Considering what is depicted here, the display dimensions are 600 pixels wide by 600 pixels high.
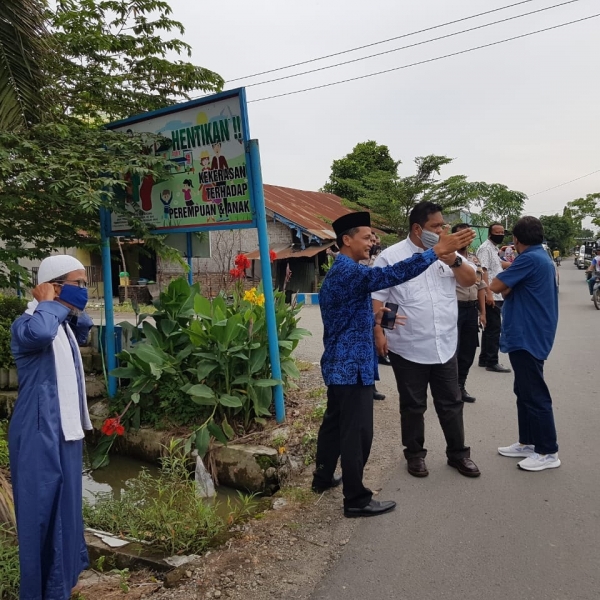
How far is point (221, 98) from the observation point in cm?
478

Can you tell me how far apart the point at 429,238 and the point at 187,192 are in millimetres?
2417

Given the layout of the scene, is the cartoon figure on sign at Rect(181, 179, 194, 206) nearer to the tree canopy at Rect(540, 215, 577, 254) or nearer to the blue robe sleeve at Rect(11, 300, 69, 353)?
the blue robe sleeve at Rect(11, 300, 69, 353)

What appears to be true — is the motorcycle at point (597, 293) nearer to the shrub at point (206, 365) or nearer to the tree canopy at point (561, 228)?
the shrub at point (206, 365)

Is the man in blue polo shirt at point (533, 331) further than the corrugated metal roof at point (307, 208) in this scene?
No

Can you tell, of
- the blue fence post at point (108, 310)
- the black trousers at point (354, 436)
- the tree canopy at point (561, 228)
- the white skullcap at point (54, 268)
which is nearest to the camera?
the white skullcap at point (54, 268)

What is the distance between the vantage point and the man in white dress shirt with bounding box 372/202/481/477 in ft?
12.8

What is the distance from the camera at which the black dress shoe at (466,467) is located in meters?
3.97

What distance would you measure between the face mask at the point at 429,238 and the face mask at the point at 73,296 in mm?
2228

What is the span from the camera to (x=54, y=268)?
2.80 metres

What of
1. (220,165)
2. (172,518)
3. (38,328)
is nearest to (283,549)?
(172,518)

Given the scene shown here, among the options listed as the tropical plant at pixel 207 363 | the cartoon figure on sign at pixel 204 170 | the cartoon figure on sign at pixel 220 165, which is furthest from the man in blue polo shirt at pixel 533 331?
the cartoon figure on sign at pixel 204 170

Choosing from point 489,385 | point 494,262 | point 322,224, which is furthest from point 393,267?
point 322,224

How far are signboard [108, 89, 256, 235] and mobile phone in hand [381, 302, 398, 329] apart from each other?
1.51 m

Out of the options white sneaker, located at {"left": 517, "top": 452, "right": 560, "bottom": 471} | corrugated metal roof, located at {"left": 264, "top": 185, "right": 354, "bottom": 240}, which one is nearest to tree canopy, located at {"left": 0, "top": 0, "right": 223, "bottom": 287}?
white sneaker, located at {"left": 517, "top": 452, "right": 560, "bottom": 471}
